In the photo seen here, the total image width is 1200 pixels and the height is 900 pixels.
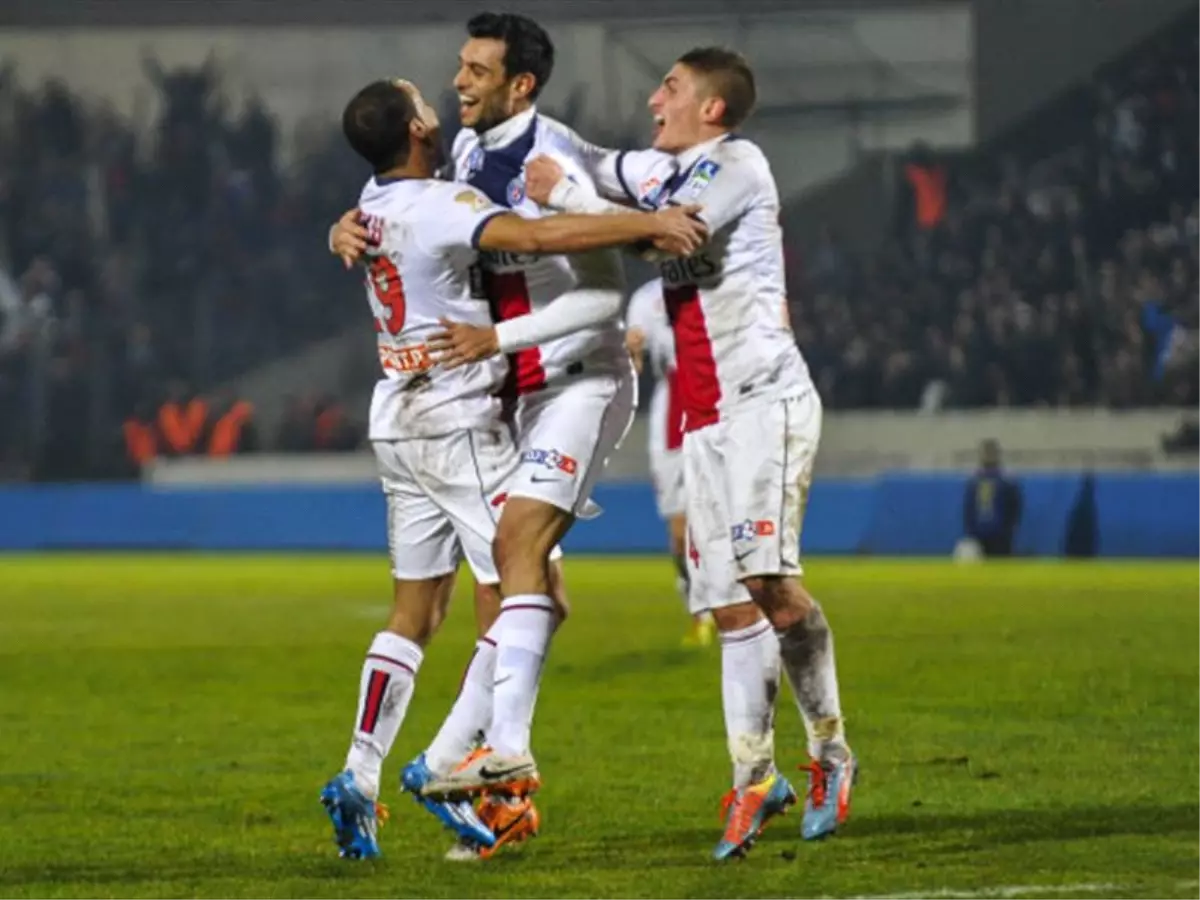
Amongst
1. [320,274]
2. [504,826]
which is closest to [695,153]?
[504,826]

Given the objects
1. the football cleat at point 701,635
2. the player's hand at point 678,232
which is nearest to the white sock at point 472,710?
the player's hand at point 678,232

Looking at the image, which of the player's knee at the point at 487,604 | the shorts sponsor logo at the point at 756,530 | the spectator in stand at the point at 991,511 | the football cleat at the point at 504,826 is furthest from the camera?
the spectator in stand at the point at 991,511

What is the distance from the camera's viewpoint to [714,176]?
22.2 feet

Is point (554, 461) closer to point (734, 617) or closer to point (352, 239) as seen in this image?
point (734, 617)

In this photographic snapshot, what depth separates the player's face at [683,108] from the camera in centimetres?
689

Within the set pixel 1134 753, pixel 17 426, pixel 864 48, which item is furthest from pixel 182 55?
pixel 1134 753

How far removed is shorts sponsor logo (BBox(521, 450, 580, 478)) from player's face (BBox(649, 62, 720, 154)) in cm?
94

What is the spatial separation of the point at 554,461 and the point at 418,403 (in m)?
0.46

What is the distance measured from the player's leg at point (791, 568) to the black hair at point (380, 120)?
48.5 inches

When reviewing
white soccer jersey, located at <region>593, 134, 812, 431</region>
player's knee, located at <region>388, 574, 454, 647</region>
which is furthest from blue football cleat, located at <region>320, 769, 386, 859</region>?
white soccer jersey, located at <region>593, 134, 812, 431</region>

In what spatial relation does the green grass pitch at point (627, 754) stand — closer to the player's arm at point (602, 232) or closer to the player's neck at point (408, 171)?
the player's arm at point (602, 232)

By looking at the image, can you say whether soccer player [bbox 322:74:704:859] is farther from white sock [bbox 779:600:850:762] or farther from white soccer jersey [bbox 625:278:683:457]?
white soccer jersey [bbox 625:278:683:457]

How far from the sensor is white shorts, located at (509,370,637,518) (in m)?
6.78

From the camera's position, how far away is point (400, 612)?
701 centimetres
